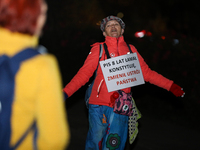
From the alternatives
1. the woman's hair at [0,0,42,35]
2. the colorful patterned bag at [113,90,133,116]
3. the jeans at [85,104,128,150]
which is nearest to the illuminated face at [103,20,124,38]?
the colorful patterned bag at [113,90,133,116]

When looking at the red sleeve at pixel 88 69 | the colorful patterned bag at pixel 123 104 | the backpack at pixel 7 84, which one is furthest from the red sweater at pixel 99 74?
the backpack at pixel 7 84

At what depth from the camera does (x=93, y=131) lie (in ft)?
13.0

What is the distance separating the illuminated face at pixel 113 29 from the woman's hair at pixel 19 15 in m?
2.58

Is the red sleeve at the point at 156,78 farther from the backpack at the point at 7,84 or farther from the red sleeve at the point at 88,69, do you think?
the backpack at the point at 7,84

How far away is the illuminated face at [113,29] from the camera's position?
416cm

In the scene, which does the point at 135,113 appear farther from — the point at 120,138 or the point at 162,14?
the point at 162,14

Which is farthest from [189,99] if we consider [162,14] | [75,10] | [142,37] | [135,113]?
[162,14]

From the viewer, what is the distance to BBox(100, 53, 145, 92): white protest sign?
3979 millimetres

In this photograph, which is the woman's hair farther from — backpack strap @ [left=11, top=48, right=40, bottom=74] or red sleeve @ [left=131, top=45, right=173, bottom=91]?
red sleeve @ [left=131, top=45, right=173, bottom=91]

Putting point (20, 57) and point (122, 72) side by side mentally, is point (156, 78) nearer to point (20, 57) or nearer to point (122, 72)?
point (122, 72)

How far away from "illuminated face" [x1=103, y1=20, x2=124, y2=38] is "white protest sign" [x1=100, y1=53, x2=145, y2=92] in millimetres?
310

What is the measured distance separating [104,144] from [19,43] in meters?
2.55

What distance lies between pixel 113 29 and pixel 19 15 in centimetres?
269

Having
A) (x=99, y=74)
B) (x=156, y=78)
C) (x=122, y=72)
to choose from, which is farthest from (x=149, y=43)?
(x=99, y=74)
